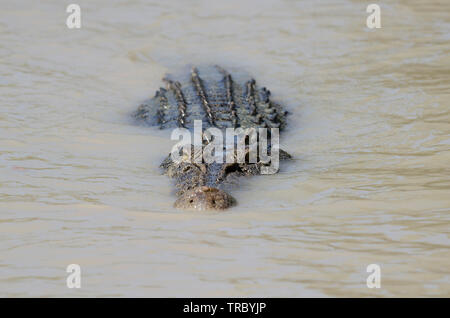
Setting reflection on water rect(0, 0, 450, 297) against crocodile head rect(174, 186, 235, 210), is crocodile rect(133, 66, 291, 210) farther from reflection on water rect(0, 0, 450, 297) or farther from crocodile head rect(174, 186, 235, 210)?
reflection on water rect(0, 0, 450, 297)

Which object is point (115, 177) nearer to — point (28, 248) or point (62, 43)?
point (28, 248)

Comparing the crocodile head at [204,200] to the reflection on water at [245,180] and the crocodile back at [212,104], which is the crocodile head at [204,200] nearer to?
the reflection on water at [245,180]

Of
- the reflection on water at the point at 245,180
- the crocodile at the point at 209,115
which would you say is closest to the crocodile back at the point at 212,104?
the crocodile at the point at 209,115

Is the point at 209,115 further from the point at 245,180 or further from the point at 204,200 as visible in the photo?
the point at 204,200

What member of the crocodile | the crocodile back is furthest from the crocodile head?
the crocodile back

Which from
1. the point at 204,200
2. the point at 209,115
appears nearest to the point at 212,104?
the point at 209,115
